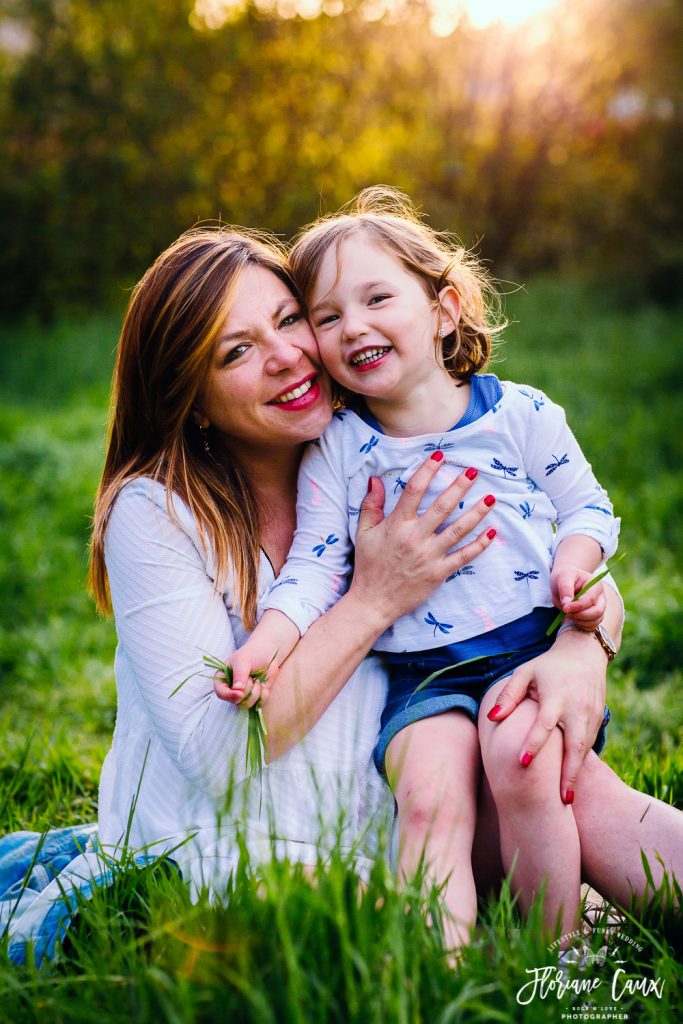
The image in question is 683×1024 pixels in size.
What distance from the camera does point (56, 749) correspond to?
3.12 m

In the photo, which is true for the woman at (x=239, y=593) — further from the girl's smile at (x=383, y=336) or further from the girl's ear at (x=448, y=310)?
the girl's ear at (x=448, y=310)

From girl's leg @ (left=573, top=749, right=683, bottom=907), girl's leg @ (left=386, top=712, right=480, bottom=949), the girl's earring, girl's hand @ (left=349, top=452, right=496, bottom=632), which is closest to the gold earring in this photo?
the girl's earring

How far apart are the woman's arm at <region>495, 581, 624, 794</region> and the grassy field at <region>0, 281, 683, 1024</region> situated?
32 centimetres

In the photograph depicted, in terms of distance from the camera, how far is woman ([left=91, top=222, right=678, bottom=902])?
1.97 m

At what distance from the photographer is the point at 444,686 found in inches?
83.7

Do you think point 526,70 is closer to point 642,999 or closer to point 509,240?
point 509,240

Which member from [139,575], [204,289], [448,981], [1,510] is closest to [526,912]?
[448,981]

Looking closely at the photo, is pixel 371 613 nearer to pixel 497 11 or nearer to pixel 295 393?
pixel 295 393

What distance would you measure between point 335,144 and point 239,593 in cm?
1016

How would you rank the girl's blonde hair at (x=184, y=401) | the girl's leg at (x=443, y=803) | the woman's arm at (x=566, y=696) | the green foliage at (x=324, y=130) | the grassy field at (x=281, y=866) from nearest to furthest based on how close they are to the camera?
1. the grassy field at (x=281, y=866)
2. the girl's leg at (x=443, y=803)
3. the woman's arm at (x=566, y=696)
4. the girl's blonde hair at (x=184, y=401)
5. the green foliage at (x=324, y=130)

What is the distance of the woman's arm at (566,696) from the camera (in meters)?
1.90

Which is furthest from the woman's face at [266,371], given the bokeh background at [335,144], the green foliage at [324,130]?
the green foliage at [324,130]

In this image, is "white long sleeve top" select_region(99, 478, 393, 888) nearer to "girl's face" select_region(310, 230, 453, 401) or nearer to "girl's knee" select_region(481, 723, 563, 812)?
"girl's knee" select_region(481, 723, 563, 812)

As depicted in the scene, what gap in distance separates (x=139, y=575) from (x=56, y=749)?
1.32 meters
